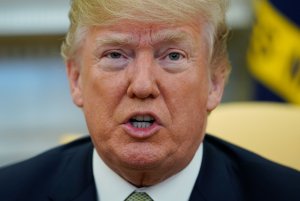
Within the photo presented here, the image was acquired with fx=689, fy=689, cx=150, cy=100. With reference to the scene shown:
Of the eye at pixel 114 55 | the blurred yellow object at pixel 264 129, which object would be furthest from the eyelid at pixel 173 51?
the blurred yellow object at pixel 264 129

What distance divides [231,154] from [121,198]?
1.23 feet

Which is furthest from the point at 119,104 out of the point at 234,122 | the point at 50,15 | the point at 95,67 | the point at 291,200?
the point at 50,15

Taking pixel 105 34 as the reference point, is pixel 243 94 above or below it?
below

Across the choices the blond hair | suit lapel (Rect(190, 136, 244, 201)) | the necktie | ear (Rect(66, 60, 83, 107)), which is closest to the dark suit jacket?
suit lapel (Rect(190, 136, 244, 201))

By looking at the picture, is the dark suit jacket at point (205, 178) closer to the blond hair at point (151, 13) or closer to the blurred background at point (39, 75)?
the blond hair at point (151, 13)

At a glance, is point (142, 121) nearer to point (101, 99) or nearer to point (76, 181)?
point (101, 99)

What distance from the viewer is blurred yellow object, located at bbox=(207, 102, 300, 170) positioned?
2.23 m

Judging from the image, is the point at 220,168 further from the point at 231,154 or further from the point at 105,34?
the point at 105,34

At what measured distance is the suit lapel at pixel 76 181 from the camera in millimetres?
1834

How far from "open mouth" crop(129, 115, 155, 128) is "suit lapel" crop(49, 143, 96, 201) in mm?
282

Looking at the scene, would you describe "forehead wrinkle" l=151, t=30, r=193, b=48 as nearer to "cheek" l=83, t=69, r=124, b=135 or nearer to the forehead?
the forehead

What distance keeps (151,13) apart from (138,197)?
49 cm

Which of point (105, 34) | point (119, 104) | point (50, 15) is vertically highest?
point (105, 34)

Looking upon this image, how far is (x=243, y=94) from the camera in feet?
17.2
